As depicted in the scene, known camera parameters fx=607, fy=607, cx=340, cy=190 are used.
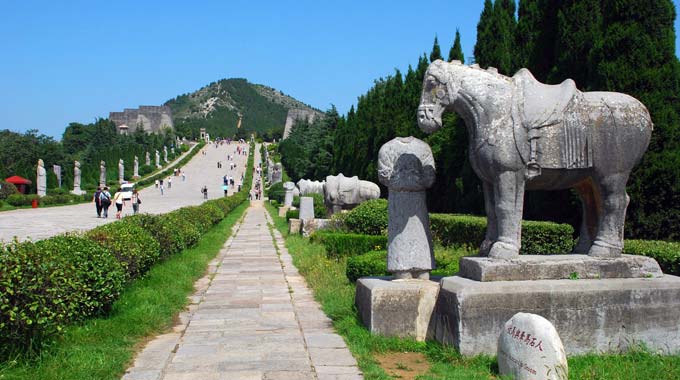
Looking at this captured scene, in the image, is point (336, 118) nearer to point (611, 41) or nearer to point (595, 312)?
point (611, 41)

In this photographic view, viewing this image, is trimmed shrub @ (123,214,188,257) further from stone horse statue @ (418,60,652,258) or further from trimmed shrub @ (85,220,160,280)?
stone horse statue @ (418,60,652,258)

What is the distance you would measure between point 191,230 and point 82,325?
A: 27.4 ft

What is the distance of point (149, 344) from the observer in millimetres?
5965

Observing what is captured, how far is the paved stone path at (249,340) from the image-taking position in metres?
5.02

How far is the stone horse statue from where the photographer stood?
5398 mm

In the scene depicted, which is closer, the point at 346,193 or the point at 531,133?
the point at 531,133

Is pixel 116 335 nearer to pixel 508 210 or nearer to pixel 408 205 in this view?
pixel 408 205

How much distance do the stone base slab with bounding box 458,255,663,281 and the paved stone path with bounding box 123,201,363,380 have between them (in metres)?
1.42

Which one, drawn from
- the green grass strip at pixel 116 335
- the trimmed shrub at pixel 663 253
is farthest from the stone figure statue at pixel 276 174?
the trimmed shrub at pixel 663 253

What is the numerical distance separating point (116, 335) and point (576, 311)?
171 inches

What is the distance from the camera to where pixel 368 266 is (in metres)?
8.80

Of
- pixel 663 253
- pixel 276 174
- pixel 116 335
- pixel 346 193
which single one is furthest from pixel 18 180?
pixel 663 253

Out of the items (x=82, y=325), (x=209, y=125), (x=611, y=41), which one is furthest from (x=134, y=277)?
(x=209, y=125)

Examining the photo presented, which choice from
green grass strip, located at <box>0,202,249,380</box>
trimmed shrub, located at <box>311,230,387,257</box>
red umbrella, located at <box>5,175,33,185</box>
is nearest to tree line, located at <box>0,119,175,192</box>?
red umbrella, located at <box>5,175,33,185</box>
